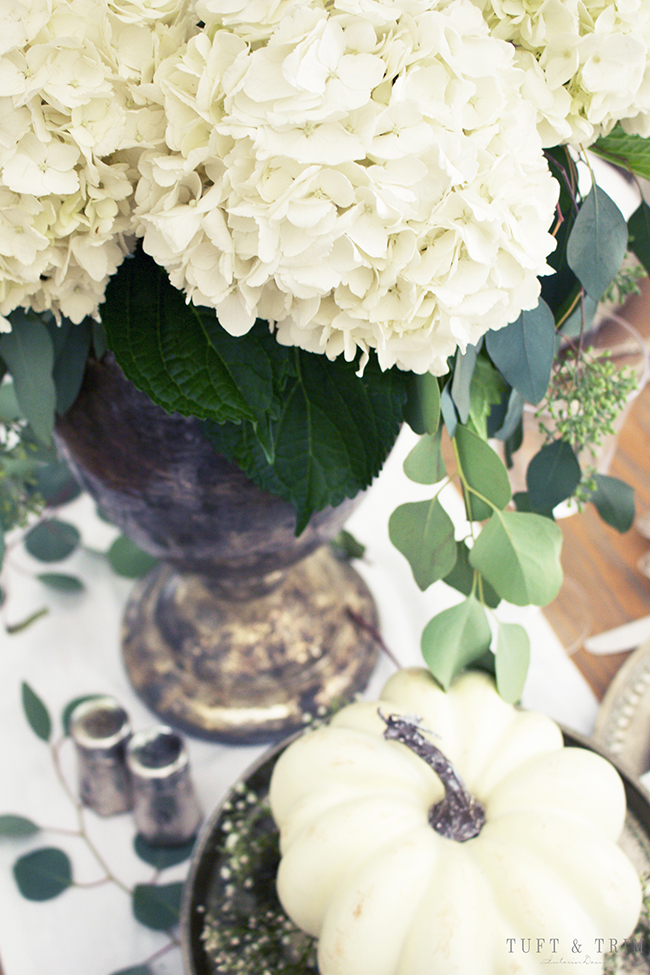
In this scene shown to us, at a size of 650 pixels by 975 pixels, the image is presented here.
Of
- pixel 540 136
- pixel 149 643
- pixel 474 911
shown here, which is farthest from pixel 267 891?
pixel 540 136

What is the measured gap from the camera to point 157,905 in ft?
1.61

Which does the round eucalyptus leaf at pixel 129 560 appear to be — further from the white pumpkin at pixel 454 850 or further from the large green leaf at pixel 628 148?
the large green leaf at pixel 628 148

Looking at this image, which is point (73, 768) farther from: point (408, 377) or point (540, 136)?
point (540, 136)

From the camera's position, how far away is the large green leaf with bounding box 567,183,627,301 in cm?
32

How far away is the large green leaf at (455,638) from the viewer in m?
0.40

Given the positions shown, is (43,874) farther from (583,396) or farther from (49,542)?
(583,396)

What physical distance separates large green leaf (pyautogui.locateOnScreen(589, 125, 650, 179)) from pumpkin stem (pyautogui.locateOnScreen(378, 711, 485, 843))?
10.5 inches

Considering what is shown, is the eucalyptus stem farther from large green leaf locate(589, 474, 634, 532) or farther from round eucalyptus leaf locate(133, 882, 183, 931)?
large green leaf locate(589, 474, 634, 532)

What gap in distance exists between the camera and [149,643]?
0.64 metres

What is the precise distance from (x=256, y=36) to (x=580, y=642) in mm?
531

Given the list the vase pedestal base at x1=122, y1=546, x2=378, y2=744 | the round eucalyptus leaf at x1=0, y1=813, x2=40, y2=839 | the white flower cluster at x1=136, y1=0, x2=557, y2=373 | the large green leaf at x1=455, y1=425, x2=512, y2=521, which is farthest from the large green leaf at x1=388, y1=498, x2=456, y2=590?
the round eucalyptus leaf at x1=0, y1=813, x2=40, y2=839

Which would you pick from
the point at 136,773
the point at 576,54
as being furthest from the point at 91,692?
the point at 576,54

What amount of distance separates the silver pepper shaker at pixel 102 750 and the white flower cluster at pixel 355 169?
344 mm

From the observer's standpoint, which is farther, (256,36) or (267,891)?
(267,891)
